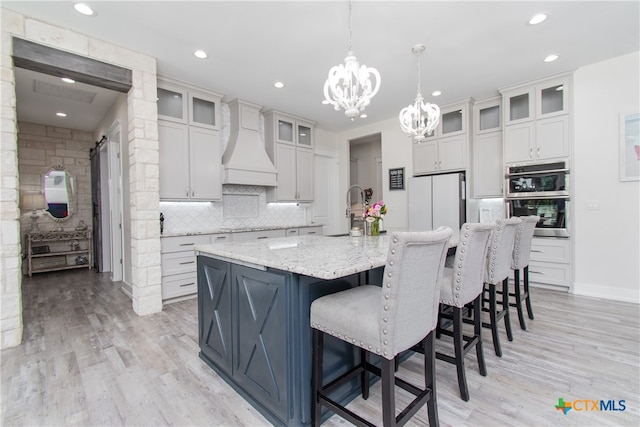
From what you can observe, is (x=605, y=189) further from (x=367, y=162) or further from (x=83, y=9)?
(x=83, y=9)

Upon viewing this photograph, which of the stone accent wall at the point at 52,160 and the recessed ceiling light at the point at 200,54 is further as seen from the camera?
the stone accent wall at the point at 52,160

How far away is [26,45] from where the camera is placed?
8.59ft

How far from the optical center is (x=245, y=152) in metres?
4.66

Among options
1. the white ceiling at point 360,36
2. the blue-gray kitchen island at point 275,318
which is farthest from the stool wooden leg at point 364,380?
the white ceiling at point 360,36

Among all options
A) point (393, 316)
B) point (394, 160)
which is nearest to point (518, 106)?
point (394, 160)

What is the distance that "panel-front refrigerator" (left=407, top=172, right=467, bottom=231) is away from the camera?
467cm

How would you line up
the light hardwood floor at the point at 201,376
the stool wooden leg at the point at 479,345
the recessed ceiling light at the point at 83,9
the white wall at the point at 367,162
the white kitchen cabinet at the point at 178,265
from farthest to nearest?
the white wall at the point at 367,162
the white kitchen cabinet at the point at 178,265
the recessed ceiling light at the point at 83,9
the stool wooden leg at the point at 479,345
the light hardwood floor at the point at 201,376

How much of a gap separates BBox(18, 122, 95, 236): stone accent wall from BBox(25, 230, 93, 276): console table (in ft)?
0.94

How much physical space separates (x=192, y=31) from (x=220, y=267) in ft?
7.75

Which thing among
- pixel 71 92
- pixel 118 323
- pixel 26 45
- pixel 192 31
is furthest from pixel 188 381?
pixel 71 92

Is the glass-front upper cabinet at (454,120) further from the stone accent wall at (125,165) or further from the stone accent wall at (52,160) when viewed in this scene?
the stone accent wall at (52,160)

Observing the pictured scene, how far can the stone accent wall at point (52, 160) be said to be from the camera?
208 inches

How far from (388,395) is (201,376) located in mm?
1464

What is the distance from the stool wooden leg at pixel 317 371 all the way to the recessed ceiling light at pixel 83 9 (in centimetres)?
322
